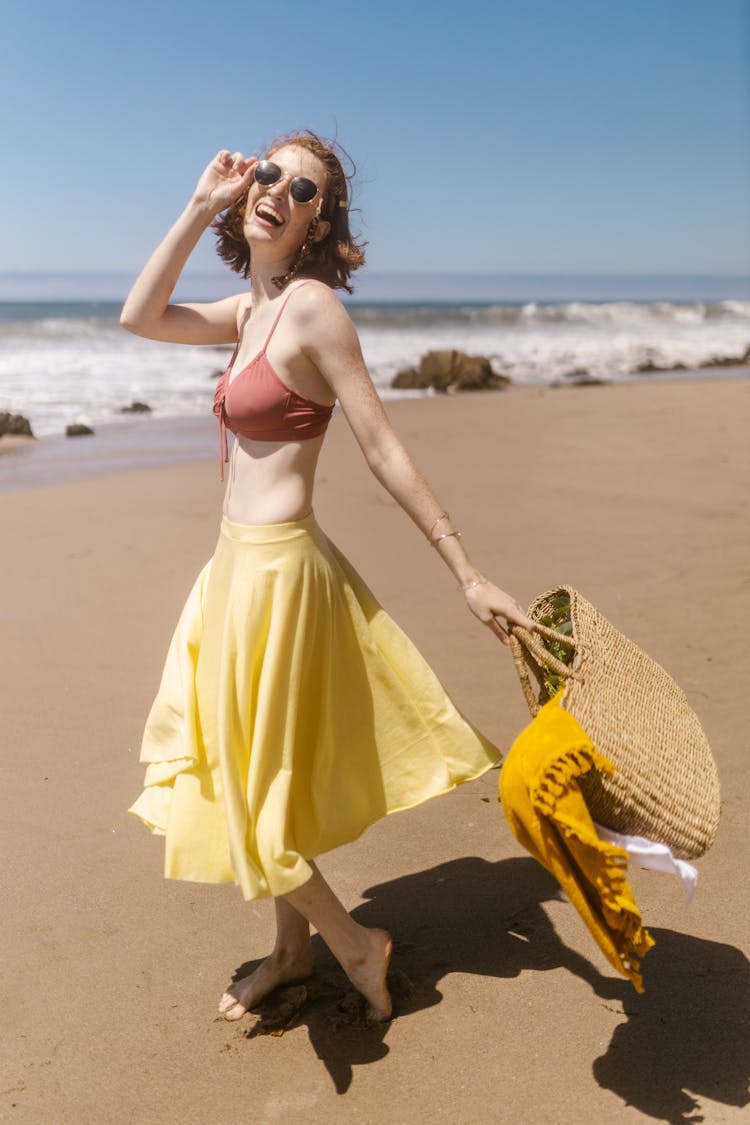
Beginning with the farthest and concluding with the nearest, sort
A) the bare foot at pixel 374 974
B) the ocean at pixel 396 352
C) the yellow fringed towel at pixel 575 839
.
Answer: the ocean at pixel 396 352, the bare foot at pixel 374 974, the yellow fringed towel at pixel 575 839

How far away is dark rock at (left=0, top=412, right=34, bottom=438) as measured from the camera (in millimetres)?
11797

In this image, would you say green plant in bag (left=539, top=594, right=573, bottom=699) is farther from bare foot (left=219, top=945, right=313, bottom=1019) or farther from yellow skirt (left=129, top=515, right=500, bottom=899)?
bare foot (left=219, top=945, right=313, bottom=1019)

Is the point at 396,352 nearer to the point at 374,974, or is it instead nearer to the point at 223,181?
the point at 223,181

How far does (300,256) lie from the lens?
2699 mm

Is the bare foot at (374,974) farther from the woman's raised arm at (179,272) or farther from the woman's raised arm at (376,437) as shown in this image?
the woman's raised arm at (179,272)

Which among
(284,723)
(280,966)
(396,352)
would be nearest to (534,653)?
(284,723)

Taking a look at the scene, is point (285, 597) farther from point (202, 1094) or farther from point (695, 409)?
point (695, 409)

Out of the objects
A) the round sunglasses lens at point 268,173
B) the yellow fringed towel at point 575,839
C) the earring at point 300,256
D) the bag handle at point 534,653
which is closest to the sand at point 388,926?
the yellow fringed towel at point 575,839

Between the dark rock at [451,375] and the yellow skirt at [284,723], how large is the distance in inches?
558

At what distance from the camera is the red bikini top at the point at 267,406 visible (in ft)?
8.40

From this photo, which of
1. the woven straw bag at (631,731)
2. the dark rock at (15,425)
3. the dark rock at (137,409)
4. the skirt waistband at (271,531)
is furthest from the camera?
the dark rock at (137,409)

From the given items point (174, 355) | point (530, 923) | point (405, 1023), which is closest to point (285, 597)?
point (405, 1023)

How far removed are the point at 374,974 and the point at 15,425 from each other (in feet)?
33.3

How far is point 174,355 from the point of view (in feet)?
75.3
